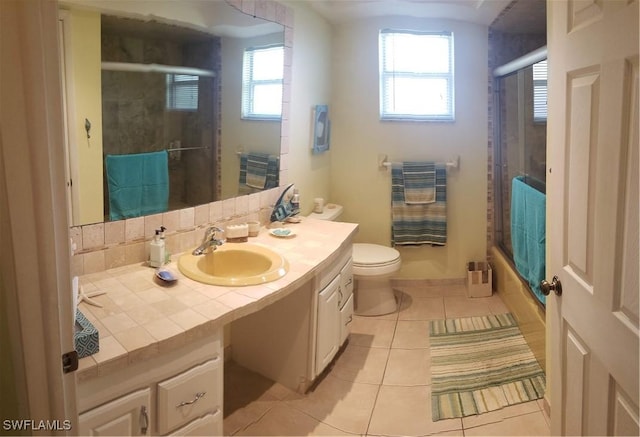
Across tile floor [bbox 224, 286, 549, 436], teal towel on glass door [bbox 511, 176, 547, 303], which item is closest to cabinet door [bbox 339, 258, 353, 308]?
tile floor [bbox 224, 286, 549, 436]

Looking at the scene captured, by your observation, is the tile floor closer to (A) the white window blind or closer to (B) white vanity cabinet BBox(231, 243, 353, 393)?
(B) white vanity cabinet BBox(231, 243, 353, 393)

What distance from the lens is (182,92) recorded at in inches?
82.3

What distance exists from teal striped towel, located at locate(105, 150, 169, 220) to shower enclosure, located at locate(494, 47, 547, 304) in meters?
2.11

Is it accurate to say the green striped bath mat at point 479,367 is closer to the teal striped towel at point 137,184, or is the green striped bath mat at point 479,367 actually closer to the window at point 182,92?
the teal striped towel at point 137,184

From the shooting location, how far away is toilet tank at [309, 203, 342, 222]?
3365 millimetres

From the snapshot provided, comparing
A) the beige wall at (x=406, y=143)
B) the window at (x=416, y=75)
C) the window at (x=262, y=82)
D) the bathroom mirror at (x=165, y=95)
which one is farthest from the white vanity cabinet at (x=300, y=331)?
the window at (x=416, y=75)

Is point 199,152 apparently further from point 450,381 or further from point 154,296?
point 450,381

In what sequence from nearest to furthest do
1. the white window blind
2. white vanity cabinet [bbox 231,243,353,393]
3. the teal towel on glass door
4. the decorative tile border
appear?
the decorative tile border < white vanity cabinet [bbox 231,243,353,393] < the teal towel on glass door < the white window blind

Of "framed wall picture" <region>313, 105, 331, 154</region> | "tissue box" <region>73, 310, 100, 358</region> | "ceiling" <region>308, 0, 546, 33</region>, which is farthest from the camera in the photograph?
"framed wall picture" <region>313, 105, 331, 154</region>

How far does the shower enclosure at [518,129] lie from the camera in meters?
2.92

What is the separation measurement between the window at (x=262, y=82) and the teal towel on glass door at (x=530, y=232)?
1.54 meters

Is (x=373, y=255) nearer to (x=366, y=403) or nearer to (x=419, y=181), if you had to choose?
(x=419, y=181)

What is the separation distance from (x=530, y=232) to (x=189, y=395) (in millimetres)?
1989

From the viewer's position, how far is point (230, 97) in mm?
2412
